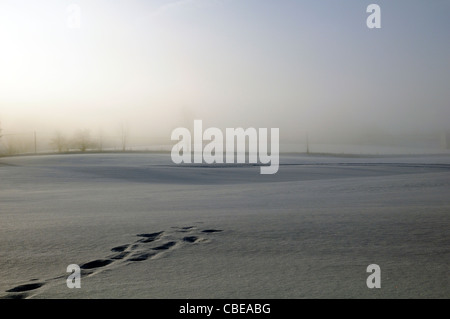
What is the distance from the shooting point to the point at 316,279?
3.88 metres

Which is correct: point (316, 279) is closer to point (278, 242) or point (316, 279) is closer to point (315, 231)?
point (278, 242)

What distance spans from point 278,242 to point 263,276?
4.61 feet

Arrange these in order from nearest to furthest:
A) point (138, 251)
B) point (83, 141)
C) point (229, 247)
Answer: point (138, 251), point (229, 247), point (83, 141)

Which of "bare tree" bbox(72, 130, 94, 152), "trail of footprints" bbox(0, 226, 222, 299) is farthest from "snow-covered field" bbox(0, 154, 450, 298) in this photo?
"bare tree" bbox(72, 130, 94, 152)

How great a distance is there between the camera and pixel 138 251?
5.04 meters

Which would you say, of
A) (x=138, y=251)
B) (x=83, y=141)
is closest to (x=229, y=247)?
(x=138, y=251)

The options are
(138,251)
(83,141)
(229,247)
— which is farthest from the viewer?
(83,141)

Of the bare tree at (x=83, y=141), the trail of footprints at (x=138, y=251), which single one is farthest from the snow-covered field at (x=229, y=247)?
the bare tree at (x=83, y=141)

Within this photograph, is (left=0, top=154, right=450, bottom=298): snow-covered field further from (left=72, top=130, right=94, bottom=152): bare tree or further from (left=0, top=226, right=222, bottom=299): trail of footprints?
(left=72, top=130, right=94, bottom=152): bare tree

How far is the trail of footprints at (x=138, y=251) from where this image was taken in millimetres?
3805

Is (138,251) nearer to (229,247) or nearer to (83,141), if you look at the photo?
(229,247)

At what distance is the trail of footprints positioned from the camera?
3.80 metres
